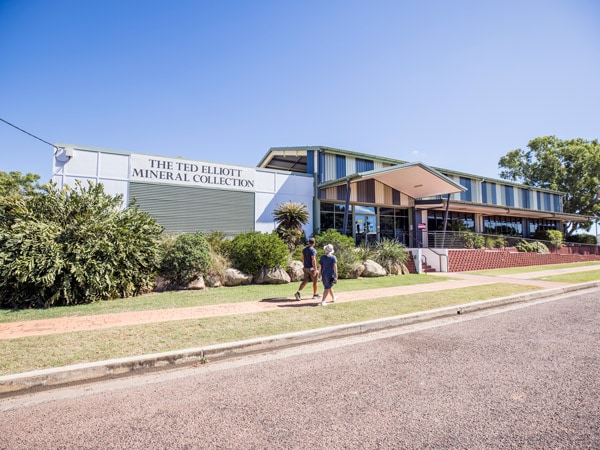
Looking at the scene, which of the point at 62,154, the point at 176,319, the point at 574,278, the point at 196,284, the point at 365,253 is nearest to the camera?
the point at 176,319

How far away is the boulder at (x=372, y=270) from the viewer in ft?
46.8

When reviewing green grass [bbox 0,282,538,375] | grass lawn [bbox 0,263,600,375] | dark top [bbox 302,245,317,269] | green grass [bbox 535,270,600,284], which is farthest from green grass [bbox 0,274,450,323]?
green grass [bbox 535,270,600,284]

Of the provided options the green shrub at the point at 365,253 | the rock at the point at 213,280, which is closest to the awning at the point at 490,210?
the green shrub at the point at 365,253

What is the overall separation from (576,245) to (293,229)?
30807 mm

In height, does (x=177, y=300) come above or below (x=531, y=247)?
below

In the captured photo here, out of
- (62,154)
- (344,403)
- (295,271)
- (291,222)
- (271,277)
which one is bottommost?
(344,403)

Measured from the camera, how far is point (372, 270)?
1430 cm

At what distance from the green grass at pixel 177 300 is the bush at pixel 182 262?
27.5 inches

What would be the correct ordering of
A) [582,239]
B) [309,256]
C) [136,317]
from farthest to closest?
[582,239] < [309,256] < [136,317]

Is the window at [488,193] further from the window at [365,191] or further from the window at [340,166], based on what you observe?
the window at [340,166]

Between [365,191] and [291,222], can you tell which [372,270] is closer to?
[291,222]

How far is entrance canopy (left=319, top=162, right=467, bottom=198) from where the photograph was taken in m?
17.4

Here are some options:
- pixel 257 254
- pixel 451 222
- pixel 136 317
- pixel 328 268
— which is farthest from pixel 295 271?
pixel 451 222

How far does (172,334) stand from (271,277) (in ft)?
21.3
